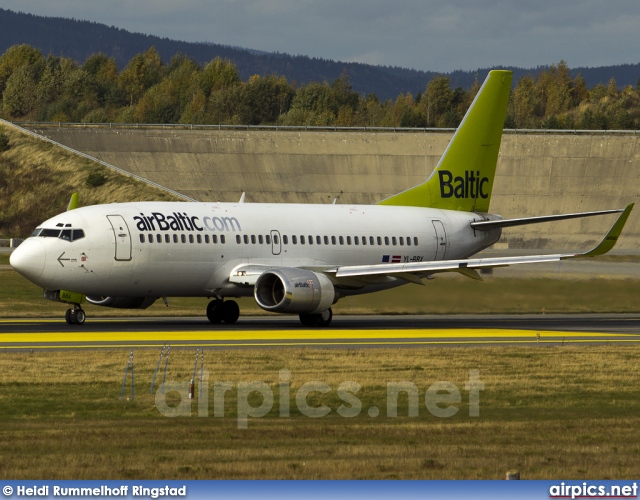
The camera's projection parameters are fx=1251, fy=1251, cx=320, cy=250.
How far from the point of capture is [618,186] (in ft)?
420

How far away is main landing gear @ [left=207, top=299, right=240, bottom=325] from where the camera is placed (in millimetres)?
42625

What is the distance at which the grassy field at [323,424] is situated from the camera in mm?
16328

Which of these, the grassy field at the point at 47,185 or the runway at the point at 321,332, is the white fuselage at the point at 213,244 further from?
the grassy field at the point at 47,185

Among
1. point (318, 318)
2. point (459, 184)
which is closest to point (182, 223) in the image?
point (318, 318)

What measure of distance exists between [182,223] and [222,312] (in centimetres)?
406

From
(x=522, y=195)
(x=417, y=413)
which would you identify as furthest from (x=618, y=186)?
(x=417, y=413)

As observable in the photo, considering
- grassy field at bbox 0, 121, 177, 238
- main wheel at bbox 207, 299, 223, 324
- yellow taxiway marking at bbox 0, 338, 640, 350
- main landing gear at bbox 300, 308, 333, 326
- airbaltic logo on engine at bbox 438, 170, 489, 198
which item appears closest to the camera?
yellow taxiway marking at bbox 0, 338, 640, 350

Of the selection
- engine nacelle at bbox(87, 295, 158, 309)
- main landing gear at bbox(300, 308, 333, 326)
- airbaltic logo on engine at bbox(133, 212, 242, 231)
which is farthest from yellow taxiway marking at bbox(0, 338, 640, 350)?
engine nacelle at bbox(87, 295, 158, 309)

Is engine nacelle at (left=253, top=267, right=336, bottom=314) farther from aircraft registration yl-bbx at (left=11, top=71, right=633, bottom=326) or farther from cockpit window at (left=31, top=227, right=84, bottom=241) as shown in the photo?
cockpit window at (left=31, top=227, right=84, bottom=241)

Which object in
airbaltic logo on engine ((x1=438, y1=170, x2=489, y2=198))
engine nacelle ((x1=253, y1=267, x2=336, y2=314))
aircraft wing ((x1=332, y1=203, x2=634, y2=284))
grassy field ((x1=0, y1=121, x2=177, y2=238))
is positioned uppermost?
airbaltic logo on engine ((x1=438, y1=170, x2=489, y2=198))

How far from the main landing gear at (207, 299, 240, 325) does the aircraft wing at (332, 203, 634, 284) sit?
3.62 metres

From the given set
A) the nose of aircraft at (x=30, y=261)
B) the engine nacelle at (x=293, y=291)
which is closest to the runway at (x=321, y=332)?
the engine nacelle at (x=293, y=291)

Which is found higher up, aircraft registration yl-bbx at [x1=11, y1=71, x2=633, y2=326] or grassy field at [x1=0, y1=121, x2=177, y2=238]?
aircraft registration yl-bbx at [x1=11, y1=71, x2=633, y2=326]

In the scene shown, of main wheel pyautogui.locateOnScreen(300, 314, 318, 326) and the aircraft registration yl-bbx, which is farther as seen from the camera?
main wheel pyautogui.locateOnScreen(300, 314, 318, 326)
